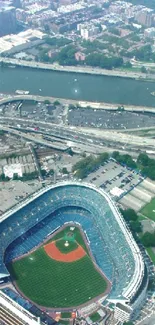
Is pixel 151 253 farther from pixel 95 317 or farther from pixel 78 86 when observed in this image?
pixel 78 86

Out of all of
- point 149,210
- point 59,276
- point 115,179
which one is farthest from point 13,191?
point 149,210

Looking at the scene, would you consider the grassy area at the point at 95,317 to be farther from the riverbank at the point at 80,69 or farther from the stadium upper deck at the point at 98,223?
the riverbank at the point at 80,69

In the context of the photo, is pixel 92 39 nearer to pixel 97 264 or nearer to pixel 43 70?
pixel 43 70

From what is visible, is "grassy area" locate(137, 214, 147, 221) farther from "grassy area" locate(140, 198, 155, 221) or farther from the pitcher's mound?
the pitcher's mound

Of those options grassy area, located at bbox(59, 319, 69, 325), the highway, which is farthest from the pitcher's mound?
the highway

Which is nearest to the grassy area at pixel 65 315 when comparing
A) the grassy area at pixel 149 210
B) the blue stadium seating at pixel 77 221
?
the blue stadium seating at pixel 77 221

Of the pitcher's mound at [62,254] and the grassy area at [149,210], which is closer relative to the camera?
the pitcher's mound at [62,254]

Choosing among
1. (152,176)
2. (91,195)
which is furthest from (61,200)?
(152,176)
